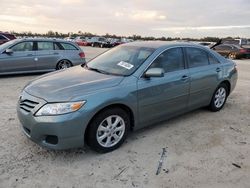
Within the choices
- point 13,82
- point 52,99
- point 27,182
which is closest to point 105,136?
point 52,99

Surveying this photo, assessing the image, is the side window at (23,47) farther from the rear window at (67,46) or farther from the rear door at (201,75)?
the rear door at (201,75)

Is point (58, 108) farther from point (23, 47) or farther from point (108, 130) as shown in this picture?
point (23, 47)

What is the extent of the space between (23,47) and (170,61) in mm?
6667

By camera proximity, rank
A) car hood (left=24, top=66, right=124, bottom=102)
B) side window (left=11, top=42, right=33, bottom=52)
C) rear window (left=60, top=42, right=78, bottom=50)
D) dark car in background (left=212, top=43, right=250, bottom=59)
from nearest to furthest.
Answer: car hood (left=24, top=66, right=124, bottom=102), side window (left=11, top=42, right=33, bottom=52), rear window (left=60, top=42, right=78, bottom=50), dark car in background (left=212, top=43, right=250, bottom=59)

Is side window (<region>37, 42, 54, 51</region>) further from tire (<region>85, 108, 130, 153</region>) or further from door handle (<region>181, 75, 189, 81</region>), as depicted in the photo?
tire (<region>85, 108, 130, 153</region>)

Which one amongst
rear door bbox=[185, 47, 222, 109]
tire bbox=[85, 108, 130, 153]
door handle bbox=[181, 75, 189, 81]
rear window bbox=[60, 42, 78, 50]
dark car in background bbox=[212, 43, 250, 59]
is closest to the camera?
tire bbox=[85, 108, 130, 153]

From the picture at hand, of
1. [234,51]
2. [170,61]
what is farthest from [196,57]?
[234,51]

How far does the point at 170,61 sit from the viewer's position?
4832mm

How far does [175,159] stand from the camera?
12.7ft

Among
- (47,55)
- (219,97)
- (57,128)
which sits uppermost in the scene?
(47,55)

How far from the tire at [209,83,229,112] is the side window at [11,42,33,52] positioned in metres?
6.75

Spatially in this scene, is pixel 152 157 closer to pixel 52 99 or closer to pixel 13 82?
pixel 52 99

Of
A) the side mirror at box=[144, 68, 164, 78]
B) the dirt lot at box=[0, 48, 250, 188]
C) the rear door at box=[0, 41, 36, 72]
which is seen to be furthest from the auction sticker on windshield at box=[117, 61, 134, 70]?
the rear door at box=[0, 41, 36, 72]

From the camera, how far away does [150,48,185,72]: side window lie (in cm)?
459
